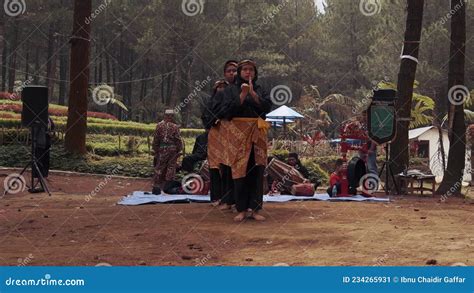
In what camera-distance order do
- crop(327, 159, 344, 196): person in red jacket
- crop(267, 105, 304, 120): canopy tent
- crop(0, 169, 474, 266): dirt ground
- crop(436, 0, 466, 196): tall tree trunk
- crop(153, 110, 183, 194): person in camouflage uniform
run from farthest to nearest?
crop(267, 105, 304, 120): canopy tent
crop(436, 0, 466, 196): tall tree trunk
crop(153, 110, 183, 194): person in camouflage uniform
crop(327, 159, 344, 196): person in red jacket
crop(0, 169, 474, 266): dirt ground

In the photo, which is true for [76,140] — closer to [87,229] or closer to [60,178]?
[60,178]

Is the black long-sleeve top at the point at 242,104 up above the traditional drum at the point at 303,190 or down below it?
above

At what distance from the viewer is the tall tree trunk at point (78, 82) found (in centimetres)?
1734

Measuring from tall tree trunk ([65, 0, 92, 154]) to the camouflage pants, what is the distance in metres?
6.12

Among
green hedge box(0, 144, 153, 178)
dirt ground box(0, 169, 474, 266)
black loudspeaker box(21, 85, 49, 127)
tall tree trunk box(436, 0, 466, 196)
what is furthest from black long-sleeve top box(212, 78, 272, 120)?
green hedge box(0, 144, 153, 178)

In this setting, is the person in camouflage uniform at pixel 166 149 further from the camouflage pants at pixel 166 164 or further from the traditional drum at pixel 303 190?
the traditional drum at pixel 303 190

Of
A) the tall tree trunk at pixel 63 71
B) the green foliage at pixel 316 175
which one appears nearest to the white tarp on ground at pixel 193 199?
the green foliage at pixel 316 175

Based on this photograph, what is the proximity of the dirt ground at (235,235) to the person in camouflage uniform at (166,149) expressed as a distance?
220cm

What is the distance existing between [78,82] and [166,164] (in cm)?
628

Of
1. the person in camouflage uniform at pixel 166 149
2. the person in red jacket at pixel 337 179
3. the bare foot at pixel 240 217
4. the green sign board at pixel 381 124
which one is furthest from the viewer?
the person in camouflage uniform at pixel 166 149

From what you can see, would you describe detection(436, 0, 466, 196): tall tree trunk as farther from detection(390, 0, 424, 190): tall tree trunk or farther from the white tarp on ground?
the white tarp on ground

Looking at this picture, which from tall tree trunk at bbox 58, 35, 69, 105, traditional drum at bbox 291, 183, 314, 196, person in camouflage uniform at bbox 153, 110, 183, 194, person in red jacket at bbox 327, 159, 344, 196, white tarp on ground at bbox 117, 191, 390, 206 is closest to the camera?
white tarp on ground at bbox 117, 191, 390, 206

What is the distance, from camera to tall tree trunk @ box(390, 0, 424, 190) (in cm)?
1303

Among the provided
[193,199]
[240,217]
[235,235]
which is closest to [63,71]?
[193,199]
